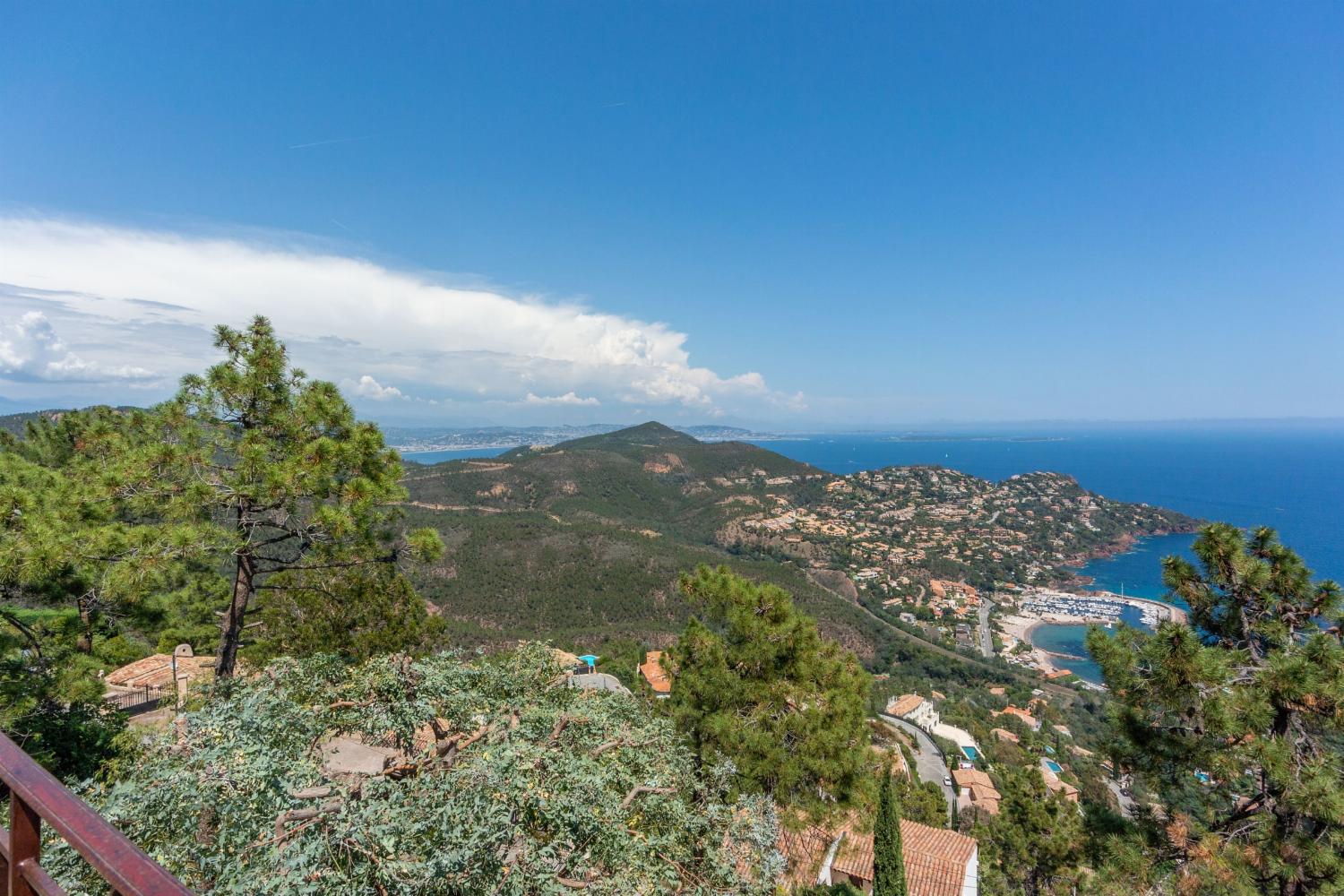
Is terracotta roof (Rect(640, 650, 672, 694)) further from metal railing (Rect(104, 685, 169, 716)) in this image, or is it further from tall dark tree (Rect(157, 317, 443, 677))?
tall dark tree (Rect(157, 317, 443, 677))

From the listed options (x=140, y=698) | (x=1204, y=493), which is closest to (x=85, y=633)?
(x=140, y=698)

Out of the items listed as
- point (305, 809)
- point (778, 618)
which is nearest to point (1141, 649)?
point (778, 618)

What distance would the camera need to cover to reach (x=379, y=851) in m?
2.71

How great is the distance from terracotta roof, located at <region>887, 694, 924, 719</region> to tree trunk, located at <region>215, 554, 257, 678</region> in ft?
106

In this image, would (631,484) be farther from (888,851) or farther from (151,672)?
(888,851)

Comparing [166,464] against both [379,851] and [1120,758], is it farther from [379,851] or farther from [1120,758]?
[1120,758]

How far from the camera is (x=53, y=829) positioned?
87cm

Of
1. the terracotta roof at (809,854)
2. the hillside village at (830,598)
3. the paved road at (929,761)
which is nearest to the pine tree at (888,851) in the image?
the hillside village at (830,598)

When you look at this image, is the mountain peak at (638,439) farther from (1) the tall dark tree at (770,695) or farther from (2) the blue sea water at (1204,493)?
(1) the tall dark tree at (770,695)

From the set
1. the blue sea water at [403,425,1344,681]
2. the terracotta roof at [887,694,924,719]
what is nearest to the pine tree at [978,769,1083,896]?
the blue sea water at [403,425,1344,681]

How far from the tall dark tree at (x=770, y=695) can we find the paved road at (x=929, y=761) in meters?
17.1

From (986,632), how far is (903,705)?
2558cm

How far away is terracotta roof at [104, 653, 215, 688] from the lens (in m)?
11.9

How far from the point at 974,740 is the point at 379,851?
1306 inches
